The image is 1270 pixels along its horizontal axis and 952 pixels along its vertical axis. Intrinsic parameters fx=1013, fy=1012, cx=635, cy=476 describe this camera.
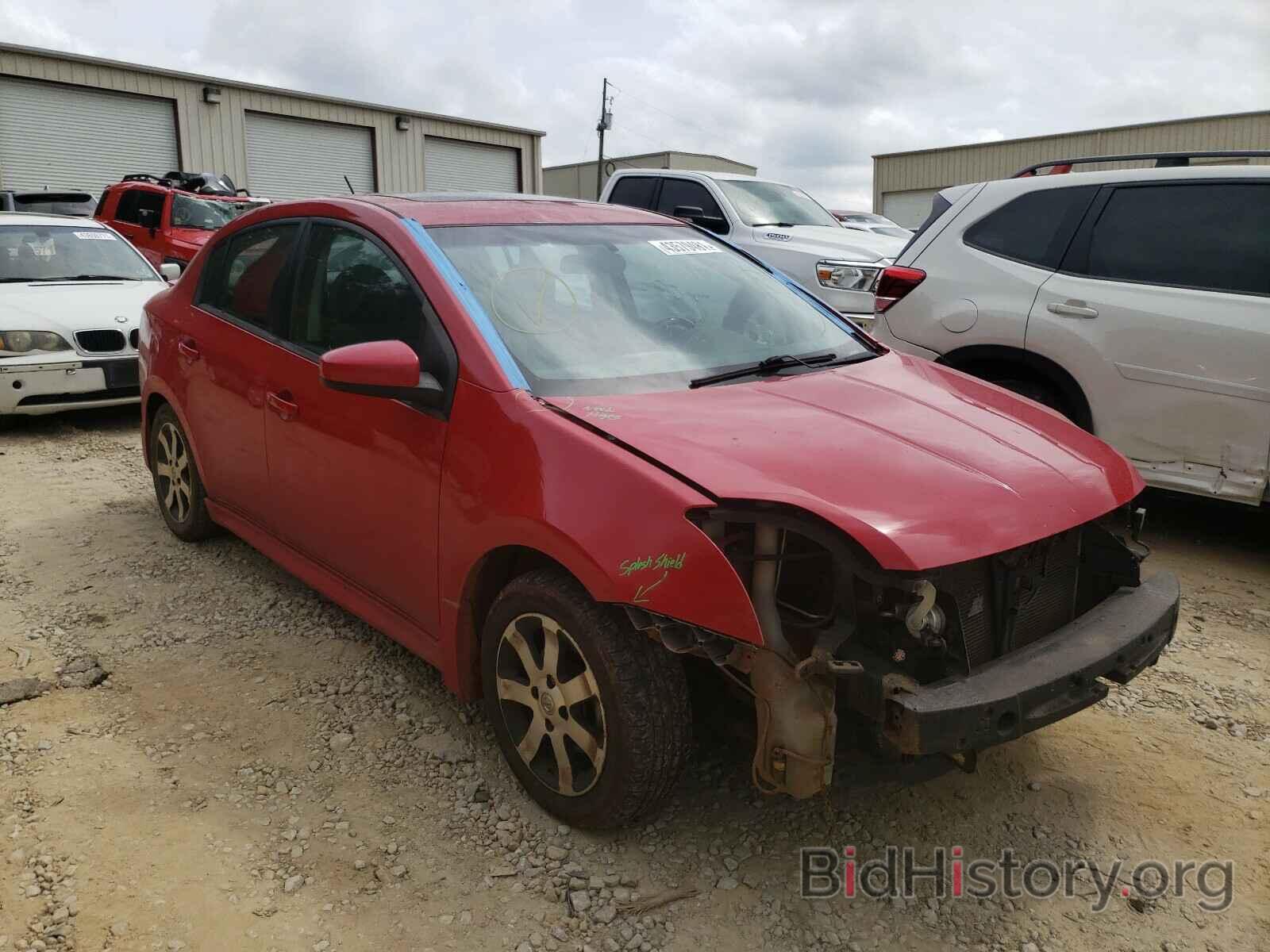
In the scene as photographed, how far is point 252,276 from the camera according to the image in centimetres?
400

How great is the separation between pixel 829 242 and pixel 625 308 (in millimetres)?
5926

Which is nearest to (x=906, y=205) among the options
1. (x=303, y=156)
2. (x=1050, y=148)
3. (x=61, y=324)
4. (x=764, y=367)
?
(x=1050, y=148)

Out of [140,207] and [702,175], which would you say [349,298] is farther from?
[140,207]

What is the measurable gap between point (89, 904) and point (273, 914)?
1.45 ft

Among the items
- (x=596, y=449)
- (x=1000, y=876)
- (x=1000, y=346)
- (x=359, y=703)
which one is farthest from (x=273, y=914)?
(x=1000, y=346)

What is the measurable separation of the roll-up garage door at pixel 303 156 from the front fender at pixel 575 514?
20206 millimetres

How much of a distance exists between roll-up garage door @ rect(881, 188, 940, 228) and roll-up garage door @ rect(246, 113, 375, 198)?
16.8 meters

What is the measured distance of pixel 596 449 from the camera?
8.05 ft

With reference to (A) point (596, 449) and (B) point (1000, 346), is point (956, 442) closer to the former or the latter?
(A) point (596, 449)

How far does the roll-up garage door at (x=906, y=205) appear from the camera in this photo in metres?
32.1

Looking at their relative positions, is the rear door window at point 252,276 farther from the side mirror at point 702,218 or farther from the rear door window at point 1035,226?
the side mirror at point 702,218

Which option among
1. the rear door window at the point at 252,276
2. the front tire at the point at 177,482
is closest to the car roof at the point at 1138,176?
the rear door window at the point at 252,276

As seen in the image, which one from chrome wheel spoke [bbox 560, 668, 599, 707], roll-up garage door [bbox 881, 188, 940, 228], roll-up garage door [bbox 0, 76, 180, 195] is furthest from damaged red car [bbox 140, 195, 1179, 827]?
roll-up garage door [bbox 881, 188, 940, 228]

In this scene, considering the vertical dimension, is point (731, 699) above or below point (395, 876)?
above
